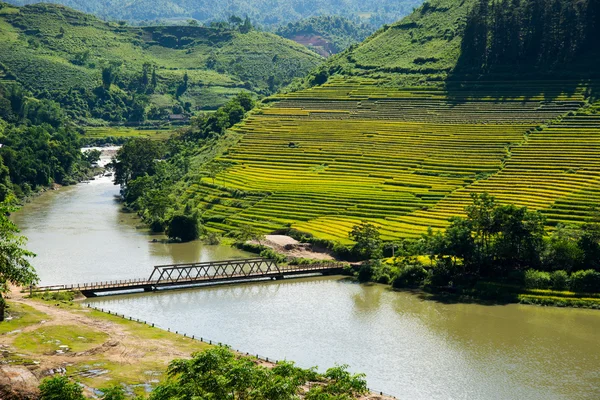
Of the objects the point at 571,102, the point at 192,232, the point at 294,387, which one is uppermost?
the point at 571,102

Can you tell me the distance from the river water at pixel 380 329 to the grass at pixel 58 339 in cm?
850

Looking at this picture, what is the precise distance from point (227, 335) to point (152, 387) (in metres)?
15.2

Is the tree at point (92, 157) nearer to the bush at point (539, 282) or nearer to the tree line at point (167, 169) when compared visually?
the tree line at point (167, 169)

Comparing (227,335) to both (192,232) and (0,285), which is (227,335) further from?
(192,232)

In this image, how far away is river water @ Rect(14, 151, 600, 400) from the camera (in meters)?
63.8

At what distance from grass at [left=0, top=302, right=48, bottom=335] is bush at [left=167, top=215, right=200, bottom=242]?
128 feet

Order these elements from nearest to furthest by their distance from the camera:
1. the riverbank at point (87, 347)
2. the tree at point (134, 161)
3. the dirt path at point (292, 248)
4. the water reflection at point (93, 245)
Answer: the riverbank at point (87, 347) → the water reflection at point (93, 245) → the dirt path at point (292, 248) → the tree at point (134, 161)

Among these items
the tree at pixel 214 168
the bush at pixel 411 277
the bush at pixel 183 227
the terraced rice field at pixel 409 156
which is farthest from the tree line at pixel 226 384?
the tree at pixel 214 168

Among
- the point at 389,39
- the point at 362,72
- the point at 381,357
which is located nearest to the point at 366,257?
the point at 381,357

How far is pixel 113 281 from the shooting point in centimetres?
9006

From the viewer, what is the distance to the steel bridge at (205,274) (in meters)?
85.9

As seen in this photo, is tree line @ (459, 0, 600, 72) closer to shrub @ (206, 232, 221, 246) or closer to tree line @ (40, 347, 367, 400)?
shrub @ (206, 232, 221, 246)

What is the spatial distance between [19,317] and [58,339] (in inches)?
244

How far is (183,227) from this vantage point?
11356 cm
